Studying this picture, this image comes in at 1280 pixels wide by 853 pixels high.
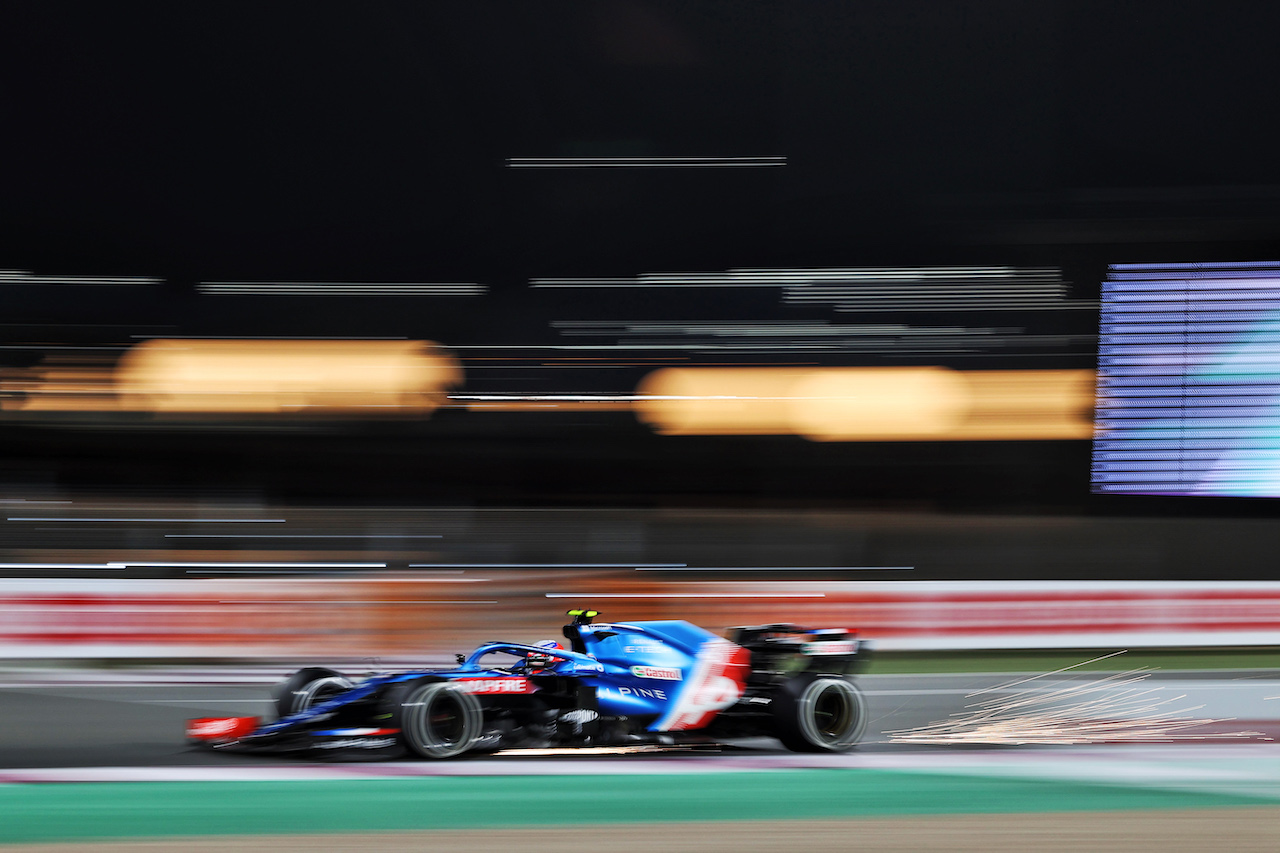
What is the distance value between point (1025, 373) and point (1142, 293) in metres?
2.24

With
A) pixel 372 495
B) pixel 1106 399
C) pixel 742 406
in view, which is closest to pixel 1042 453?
pixel 1106 399

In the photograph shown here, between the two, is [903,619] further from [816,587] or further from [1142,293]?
[1142,293]

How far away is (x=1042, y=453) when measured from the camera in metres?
14.2

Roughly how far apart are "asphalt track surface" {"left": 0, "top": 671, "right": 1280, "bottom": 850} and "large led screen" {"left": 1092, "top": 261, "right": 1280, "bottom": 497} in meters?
7.56

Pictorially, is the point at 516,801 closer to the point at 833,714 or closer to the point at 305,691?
the point at 305,691

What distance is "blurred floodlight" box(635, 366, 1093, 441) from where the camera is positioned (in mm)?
14102

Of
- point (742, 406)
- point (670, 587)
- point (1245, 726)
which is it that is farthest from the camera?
point (742, 406)

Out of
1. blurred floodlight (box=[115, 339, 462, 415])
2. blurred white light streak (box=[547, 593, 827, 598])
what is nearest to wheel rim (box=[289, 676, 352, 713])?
blurred white light streak (box=[547, 593, 827, 598])

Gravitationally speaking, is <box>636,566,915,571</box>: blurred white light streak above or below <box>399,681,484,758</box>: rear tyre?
above

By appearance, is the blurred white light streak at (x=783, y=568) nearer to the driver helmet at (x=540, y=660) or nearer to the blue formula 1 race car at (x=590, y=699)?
the blue formula 1 race car at (x=590, y=699)

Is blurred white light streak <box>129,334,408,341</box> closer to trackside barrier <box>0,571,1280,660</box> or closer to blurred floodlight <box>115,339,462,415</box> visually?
blurred floodlight <box>115,339,462,415</box>

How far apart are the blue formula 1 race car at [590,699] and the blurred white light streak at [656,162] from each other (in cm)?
1357

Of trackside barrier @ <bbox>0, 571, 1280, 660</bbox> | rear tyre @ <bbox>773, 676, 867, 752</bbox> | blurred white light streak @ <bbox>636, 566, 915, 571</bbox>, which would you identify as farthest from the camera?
blurred white light streak @ <bbox>636, 566, 915, 571</bbox>

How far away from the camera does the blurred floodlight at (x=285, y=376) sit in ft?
51.0
